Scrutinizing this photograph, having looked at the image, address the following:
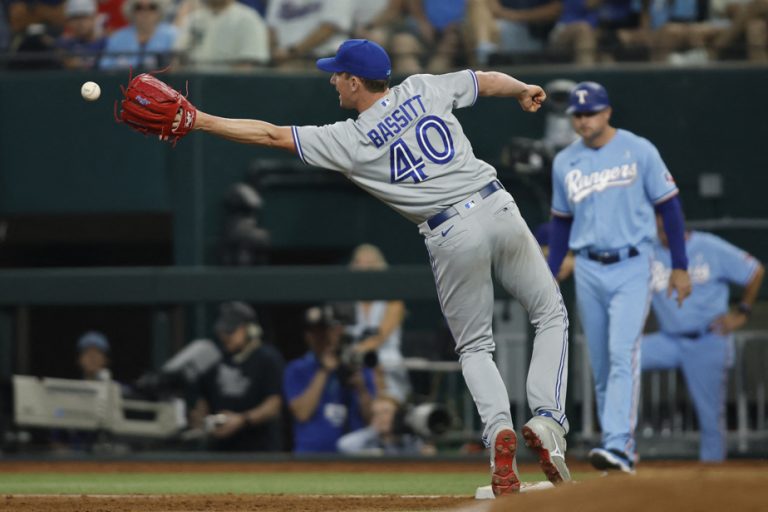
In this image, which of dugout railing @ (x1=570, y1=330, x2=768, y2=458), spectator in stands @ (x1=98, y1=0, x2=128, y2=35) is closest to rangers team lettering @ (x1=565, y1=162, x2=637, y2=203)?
dugout railing @ (x1=570, y1=330, x2=768, y2=458)

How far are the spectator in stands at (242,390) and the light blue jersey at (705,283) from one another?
9.29 ft

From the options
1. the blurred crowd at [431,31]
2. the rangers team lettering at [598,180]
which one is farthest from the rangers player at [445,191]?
the blurred crowd at [431,31]

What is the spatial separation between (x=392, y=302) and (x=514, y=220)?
454 cm

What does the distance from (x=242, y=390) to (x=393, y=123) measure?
4.97 metres

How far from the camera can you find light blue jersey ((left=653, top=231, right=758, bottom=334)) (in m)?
9.84

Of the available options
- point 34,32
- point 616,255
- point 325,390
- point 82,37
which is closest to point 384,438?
point 325,390

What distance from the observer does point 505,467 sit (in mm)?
5988

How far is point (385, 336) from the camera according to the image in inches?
432

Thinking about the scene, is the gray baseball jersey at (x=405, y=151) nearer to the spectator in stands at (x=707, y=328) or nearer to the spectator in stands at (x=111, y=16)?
the spectator in stands at (x=707, y=328)

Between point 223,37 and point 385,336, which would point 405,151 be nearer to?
point 385,336

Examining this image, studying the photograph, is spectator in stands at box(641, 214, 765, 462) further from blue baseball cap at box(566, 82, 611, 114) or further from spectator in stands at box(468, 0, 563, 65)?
spectator in stands at box(468, 0, 563, 65)

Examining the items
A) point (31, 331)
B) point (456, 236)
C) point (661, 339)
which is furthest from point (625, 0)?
point (456, 236)

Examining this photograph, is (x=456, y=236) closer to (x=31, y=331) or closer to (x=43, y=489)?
(x=43, y=489)

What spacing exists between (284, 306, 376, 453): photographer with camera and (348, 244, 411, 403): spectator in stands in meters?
0.18
